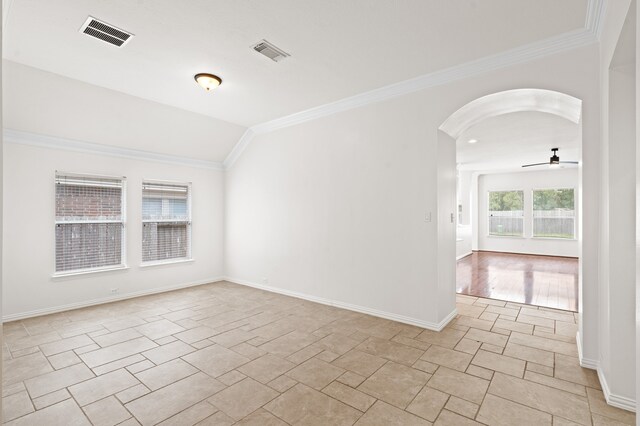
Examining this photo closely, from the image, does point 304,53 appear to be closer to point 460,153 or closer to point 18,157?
point 18,157

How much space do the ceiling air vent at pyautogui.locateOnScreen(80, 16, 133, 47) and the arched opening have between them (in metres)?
3.37

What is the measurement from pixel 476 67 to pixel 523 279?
4.72 meters

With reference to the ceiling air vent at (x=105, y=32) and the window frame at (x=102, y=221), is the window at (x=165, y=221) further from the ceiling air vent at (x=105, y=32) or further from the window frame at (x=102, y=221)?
the ceiling air vent at (x=105, y=32)

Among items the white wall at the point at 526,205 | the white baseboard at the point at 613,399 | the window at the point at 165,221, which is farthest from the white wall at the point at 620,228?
the white wall at the point at 526,205

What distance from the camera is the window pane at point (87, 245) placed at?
15.3ft

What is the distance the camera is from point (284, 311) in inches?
178

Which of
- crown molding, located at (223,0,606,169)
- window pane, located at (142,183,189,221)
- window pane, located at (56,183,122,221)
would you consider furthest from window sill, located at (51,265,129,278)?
crown molding, located at (223,0,606,169)

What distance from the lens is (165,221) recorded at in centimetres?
582

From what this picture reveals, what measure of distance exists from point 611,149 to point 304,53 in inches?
106

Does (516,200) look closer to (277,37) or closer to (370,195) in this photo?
(370,195)

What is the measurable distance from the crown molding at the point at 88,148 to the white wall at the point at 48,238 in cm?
7

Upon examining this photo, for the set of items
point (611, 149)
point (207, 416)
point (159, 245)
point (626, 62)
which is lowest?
point (207, 416)

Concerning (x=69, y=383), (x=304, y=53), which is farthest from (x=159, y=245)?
(x=304, y=53)

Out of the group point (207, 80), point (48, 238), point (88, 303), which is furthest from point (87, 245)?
point (207, 80)
